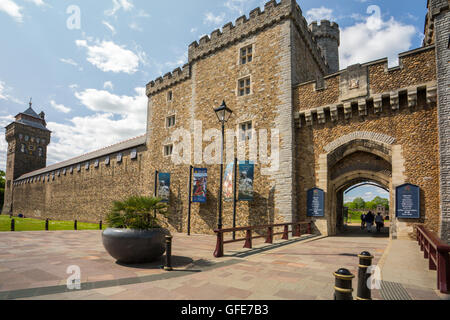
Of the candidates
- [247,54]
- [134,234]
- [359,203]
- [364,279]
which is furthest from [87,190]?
[359,203]

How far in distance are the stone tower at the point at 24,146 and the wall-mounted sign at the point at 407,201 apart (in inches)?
2388

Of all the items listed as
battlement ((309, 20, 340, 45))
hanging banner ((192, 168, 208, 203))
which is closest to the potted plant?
hanging banner ((192, 168, 208, 203))

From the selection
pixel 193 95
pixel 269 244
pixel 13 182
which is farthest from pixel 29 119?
pixel 269 244

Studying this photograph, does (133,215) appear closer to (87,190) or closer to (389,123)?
(389,123)

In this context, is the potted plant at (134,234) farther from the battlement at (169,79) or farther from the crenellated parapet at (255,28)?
the battlement at (169,79)

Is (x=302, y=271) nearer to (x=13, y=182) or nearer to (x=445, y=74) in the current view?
(x=445, y=74)

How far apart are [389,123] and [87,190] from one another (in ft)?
99.6

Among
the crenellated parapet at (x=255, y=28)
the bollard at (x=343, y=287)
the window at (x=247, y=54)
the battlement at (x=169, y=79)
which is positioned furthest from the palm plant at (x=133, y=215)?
the battlement at (x=169, y=79)

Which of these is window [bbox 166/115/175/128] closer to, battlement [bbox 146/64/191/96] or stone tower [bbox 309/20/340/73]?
battlement [bbox 146/64/191/96]

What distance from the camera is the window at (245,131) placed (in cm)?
1497

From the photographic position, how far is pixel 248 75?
1558 cm

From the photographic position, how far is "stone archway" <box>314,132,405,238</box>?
36.0ft

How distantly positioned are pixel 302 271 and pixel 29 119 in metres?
63.7

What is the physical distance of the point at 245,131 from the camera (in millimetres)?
15250
